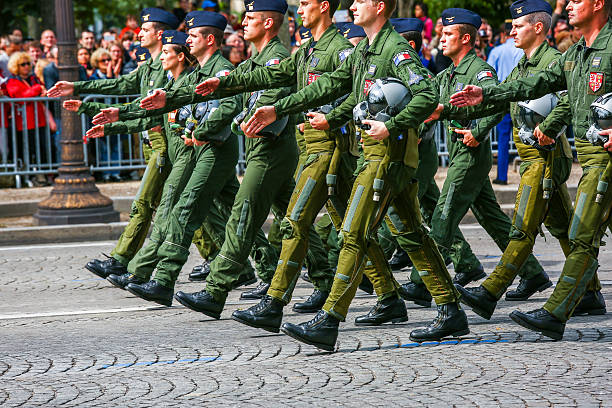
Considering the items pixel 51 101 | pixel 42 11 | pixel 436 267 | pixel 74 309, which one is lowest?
pixel 74 309

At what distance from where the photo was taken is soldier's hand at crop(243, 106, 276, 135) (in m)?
6.48

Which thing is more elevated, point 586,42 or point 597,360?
point 586,42

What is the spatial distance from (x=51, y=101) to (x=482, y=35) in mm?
5937

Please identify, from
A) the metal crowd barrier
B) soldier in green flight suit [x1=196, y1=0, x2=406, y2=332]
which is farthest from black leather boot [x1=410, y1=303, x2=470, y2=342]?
the metal crowd barrier

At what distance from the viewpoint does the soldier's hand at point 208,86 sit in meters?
7.00

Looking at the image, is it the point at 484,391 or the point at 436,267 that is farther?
the point at 436,267

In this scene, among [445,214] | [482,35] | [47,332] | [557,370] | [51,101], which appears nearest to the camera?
[557,370]

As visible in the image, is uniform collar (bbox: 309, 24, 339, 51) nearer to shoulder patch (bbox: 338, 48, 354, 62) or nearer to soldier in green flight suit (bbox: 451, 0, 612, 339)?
shoulder patch (bbox: 338, 48, 354, 62)

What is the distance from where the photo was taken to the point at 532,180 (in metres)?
7.23

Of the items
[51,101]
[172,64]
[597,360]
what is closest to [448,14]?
[172,64]

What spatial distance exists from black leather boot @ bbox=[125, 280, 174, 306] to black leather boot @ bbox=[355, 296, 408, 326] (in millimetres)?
1318

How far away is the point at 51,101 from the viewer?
1489cm

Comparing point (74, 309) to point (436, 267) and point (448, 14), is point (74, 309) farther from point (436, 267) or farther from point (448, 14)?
point (448, 14)

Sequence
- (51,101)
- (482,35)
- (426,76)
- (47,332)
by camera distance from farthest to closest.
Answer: (482,35) < (51,101) < (47,332) < (426,76)
